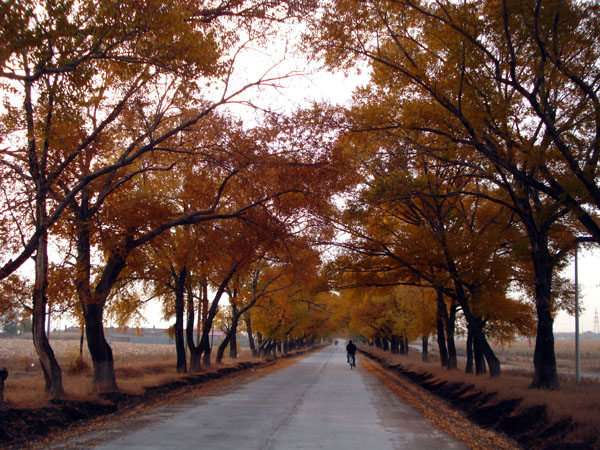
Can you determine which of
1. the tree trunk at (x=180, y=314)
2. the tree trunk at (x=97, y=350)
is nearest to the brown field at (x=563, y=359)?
the tree trunk at (x=180, y=314)

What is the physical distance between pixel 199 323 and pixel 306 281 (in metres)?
10.5

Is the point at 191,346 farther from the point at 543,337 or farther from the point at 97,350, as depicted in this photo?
the point at 543,337

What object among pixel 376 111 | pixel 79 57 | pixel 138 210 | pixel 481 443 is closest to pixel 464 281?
pixel 376 111

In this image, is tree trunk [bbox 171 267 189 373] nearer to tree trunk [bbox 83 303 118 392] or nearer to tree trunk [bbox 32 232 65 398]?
tree trunk [bbox 83 303 118 392]

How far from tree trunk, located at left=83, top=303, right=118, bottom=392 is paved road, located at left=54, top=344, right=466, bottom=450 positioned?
2.62 meters

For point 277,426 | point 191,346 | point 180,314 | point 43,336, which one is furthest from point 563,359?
point 43,336

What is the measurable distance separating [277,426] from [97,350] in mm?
7678

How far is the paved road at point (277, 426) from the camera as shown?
9008mm

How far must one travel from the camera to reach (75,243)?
16719mm

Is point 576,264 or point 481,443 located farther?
point 576,264

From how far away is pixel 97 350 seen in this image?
52.6 ft

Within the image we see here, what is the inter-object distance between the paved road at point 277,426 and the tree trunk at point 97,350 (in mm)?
2621

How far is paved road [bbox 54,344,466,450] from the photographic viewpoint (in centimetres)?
901

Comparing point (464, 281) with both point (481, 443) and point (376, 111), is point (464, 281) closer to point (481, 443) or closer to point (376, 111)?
point (376, 111)
